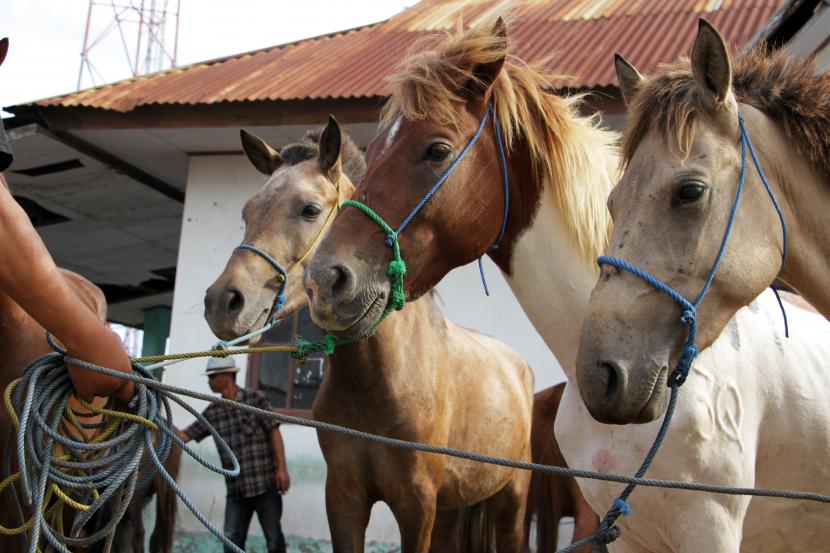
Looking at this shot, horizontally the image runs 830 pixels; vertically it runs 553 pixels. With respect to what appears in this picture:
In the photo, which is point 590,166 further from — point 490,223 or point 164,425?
point 164,425

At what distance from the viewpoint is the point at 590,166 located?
9.57 ft

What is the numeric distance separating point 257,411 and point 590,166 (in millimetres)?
1413

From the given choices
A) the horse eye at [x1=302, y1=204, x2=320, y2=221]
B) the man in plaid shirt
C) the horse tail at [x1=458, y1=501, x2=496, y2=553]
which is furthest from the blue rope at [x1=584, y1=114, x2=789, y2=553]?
the man in plaid shirt

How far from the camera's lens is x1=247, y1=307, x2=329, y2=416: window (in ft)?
25.2

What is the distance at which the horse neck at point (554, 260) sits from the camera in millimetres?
2814

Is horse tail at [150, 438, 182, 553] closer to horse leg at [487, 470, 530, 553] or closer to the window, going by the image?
the window

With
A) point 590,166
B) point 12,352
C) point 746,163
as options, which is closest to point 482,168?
point 590,166

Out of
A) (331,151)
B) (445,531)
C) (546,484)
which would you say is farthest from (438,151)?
(445,531)

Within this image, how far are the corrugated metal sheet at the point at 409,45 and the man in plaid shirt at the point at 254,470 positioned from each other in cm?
271

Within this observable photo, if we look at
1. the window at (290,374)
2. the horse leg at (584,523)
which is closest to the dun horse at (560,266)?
the horse leg at (584,523)

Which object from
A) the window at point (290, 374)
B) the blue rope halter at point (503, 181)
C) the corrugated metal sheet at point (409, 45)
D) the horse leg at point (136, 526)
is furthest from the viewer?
the window at point (290, 374)

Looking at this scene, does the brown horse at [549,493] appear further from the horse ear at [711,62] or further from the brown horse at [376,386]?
the horse ear at [711,62]

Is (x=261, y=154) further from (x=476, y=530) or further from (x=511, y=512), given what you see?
(x=476, y=530)

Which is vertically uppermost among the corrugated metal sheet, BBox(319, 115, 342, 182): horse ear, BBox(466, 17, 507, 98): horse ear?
the corrugated metal sheet
